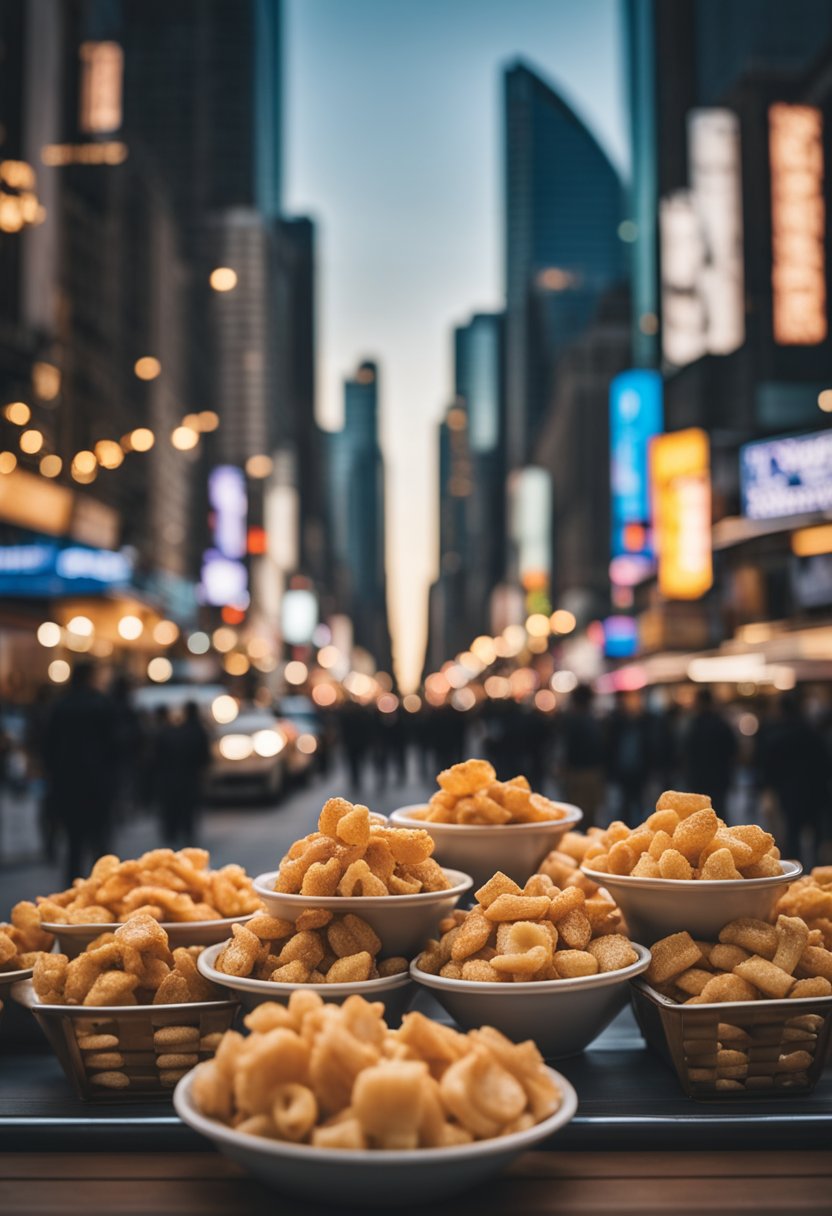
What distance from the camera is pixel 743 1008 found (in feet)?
9.29

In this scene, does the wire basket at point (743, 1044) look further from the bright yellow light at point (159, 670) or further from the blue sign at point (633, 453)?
the blue sign at point (633, 453)

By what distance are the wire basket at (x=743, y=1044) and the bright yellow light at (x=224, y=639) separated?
67091 millimetres

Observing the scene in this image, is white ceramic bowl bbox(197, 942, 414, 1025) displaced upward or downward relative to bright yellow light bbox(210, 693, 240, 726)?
upward

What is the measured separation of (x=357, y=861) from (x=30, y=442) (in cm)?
3751

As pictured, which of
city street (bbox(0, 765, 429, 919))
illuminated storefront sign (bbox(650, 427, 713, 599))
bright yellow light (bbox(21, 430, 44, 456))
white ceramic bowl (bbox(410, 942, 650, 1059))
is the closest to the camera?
white ceramic bowl (bbox(410, 942, 650, 1059))

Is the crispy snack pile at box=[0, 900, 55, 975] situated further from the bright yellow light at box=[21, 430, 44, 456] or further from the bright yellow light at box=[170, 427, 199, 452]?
the bright yellow light at box=[21, 430, 44, 456]

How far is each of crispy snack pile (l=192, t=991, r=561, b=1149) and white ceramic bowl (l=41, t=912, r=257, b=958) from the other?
993 mm

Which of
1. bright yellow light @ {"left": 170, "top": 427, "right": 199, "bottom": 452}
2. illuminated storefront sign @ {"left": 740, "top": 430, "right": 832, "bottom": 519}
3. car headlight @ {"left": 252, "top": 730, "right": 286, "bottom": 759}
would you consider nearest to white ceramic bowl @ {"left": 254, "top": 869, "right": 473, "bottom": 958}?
car headlight @ {"left": 252, "top": 730, "right": 286, "bottom": 759}

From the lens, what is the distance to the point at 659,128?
75375 mm

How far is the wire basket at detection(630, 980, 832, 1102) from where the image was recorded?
2824mm

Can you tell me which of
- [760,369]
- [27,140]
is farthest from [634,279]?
[27,140]

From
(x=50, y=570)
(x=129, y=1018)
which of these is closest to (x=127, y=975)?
(x=129, y=1018)

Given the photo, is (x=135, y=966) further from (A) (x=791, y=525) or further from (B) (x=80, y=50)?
(B) (x=80, y=50)

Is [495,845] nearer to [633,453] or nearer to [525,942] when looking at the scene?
[525,942]
